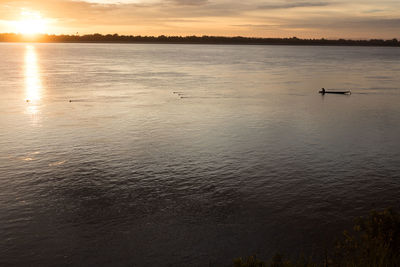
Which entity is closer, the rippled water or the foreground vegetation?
the foreground vegetation

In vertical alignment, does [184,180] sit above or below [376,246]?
below

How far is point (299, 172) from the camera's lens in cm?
4003

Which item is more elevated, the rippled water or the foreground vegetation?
the foreground vegetation

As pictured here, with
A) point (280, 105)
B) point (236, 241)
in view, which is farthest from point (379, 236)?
point (280, 105)

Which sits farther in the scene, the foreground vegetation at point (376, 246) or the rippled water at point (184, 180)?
the rippled water at point (184, 180)

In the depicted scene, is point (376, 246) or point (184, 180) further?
point (184, 180)

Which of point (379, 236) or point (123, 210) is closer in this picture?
point (379, 236)

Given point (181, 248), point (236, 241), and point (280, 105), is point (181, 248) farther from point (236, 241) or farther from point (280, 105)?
point (280, 105)

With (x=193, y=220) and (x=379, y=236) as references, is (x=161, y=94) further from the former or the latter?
(x=379, y=236)

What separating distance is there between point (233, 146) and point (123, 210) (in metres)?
21.7

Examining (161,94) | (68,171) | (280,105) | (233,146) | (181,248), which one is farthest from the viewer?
(161,94)

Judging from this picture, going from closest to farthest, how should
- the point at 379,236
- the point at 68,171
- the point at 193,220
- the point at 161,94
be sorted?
the point at 379,236 → the point at 193,220 → the point at 68,171 → the point at 161,94

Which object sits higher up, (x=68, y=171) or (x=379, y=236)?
(x=379, y=236)

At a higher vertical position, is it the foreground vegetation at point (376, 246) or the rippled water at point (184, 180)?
the foreground vegetation at point (376, 246)
